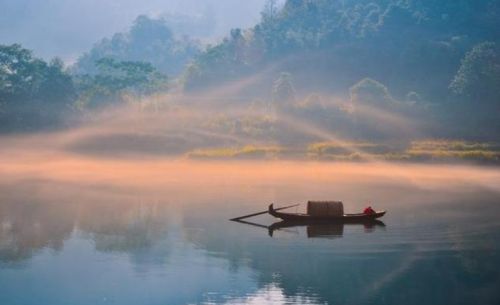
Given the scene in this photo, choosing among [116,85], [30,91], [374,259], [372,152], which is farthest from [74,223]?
[116,85]

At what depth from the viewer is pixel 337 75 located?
138 m

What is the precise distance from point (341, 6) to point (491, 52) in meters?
70.6

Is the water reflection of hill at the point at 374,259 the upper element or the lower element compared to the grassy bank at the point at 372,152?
lower

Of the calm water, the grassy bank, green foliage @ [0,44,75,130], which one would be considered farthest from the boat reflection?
green foliage @ [0,44,75,130]

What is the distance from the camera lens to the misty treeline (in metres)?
102

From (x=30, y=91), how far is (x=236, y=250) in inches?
3236

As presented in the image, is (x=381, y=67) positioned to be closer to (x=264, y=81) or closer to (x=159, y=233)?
(x=264, y=81)

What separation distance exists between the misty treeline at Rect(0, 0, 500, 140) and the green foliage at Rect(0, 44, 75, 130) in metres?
0.17

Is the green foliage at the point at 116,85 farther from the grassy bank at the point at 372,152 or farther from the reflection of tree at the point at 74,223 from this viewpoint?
the reflection of tree at the point at 74,223

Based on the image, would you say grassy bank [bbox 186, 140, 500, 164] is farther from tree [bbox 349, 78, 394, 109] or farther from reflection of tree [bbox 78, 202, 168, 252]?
reflection of tree [bbox 78, 202, 168, 252]

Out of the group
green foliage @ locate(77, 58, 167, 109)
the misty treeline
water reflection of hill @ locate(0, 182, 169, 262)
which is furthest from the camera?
green foliage @ locate(77, 58, 167, 109)

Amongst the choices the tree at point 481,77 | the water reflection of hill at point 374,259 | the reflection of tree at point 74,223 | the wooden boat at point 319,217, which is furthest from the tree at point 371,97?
the wooden boat at point 319,217

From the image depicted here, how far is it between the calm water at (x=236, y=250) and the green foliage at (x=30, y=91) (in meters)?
46.0

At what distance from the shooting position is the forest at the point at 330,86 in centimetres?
9862
